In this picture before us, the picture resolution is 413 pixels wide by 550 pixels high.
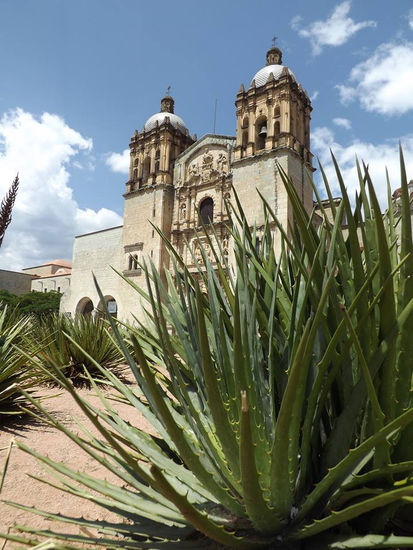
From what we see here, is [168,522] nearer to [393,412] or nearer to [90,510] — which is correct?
[393,412]

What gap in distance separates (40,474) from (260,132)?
17.5 meters

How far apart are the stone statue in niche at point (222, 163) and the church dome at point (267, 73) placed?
3.43m

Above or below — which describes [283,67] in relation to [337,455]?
above

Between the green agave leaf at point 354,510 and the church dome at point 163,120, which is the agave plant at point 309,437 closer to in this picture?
the green agave leaf at point 354,510

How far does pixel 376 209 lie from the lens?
0.81m

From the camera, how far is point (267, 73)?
18.2m

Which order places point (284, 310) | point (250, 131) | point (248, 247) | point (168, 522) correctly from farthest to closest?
point (250, 131) → point (248, 247) → point (284, 310) → point (168, 522)

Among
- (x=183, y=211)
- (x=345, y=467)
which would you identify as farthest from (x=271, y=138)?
(x=345, y=467)

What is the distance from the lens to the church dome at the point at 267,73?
17.9 m

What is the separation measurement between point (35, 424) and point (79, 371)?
1.96m

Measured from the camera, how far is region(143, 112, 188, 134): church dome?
21.5 meters

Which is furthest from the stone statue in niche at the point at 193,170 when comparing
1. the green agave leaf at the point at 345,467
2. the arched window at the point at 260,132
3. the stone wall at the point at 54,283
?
the green agave leaf at the point at 345,467

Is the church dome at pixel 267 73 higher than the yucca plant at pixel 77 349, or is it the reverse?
the church dome at pixel 267 73

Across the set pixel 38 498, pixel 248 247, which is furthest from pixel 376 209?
pixel 38 498
